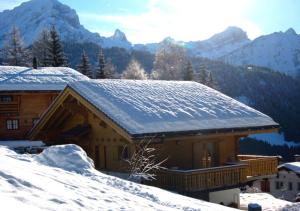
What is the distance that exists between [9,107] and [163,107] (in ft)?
50.3

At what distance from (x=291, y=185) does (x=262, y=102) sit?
88.8 m

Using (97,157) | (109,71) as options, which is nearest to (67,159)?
(97,157)

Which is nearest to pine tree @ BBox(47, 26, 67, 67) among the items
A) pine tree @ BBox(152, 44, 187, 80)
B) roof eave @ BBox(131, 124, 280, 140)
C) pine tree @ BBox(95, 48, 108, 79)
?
pine tree @ BBox(95, 48, 108, 79)

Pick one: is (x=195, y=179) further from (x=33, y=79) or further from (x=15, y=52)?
(x=15, y=52)

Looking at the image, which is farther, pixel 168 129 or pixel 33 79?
pixel 33 79

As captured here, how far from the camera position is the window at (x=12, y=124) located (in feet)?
108

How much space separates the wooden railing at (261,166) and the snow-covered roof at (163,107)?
177cm

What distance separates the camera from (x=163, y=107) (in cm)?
2091

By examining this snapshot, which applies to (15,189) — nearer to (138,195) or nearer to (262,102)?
(138,195)

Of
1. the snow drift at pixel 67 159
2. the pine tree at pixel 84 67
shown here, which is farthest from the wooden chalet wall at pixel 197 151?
the pine tree at pixel 84 67

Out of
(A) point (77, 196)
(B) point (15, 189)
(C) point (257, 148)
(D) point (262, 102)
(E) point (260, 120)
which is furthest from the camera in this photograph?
(D) point (262, 102)

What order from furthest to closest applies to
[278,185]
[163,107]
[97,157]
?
[278,185]
[97,157]
[163,107]

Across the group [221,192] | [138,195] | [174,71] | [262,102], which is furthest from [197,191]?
[262,102]

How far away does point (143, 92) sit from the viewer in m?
22.4
